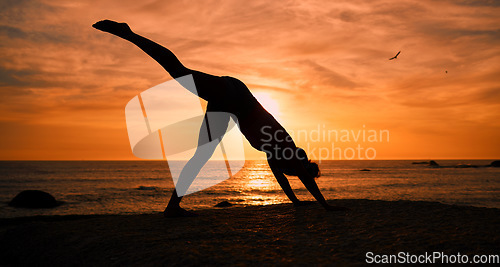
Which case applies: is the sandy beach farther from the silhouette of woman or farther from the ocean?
the ocean

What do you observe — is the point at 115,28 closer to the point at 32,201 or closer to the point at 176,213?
the point at 176,213

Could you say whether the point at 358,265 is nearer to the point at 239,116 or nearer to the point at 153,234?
the point at 153,234

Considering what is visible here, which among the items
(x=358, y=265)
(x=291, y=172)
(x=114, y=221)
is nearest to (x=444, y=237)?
(x=358, y=265)

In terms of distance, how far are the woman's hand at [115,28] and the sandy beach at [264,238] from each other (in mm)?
3055

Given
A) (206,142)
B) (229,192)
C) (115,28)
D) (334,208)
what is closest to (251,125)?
(206,142)

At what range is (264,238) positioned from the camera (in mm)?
4414

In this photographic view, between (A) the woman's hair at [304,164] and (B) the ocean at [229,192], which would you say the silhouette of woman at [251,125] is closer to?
(A) the woman's hair at [304,164]

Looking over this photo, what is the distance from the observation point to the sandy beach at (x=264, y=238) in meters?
3.70

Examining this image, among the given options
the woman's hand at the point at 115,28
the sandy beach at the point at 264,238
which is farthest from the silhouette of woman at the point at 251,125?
the sandy beach at the point at 264,238

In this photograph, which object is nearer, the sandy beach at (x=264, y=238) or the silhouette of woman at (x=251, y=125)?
the sandy beach at (x=264, y=238)

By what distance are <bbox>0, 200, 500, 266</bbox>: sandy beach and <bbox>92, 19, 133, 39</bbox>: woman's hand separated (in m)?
3.06

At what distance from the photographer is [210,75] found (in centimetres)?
545

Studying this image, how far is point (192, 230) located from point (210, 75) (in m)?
2.51

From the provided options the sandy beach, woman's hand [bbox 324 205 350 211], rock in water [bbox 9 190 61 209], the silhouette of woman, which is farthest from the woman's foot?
rock in water [bbox 9 190 61 209]
